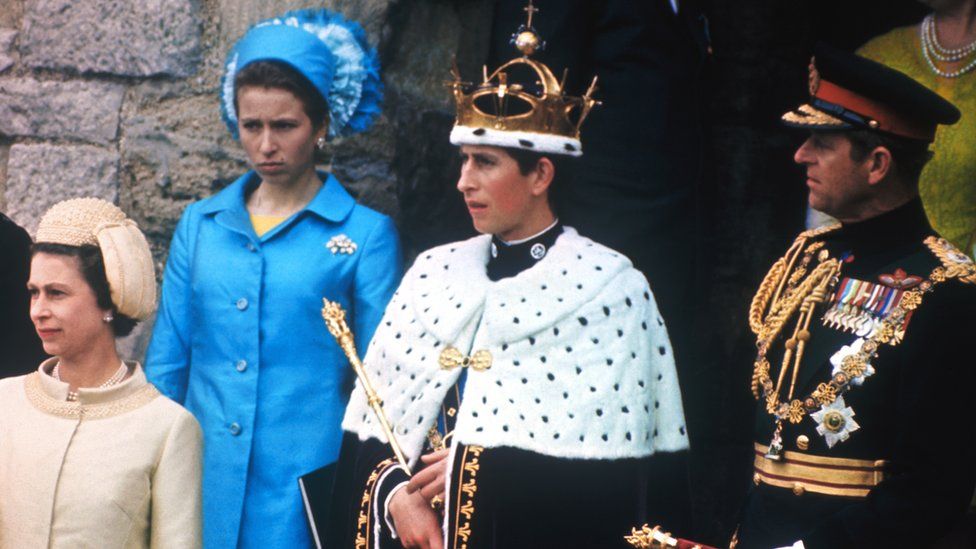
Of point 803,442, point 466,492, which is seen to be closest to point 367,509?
point 466,492

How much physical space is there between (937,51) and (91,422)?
259 cm

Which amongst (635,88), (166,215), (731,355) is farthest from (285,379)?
(731,355)

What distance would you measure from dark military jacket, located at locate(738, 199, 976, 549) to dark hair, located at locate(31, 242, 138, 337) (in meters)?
1.63

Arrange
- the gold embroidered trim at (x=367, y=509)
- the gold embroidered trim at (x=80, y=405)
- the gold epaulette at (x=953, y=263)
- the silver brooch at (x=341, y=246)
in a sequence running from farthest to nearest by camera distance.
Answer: the silver brooch at (x=341, y=246), the gold embroidered trim at (x=367, y=509), the gold embroidered trim at (x=80, y=405), the gold epaulette at (x=953, y=263)

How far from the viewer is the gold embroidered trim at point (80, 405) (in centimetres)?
376

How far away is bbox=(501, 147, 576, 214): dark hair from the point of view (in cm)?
400

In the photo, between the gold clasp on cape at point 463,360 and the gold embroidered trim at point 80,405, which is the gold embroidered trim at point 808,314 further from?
the gold embroidered trim at point 80,405

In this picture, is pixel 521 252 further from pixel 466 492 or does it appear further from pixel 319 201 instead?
pixel 319 201

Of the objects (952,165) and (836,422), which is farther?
(952,165)

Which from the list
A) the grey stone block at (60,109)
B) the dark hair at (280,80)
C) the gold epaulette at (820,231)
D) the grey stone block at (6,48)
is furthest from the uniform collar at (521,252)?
the grey stone block at (6,48)

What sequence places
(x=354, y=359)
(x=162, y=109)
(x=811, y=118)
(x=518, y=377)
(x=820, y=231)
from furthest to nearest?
(x=162, y=109) → (x=354, y=359) → (x=820, y=231) → (x=518, y=377) → (x=811, y=118)

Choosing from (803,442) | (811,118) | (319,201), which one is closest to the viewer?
(803,442)

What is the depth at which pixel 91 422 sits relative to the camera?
3760 millimetres

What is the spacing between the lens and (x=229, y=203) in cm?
464
